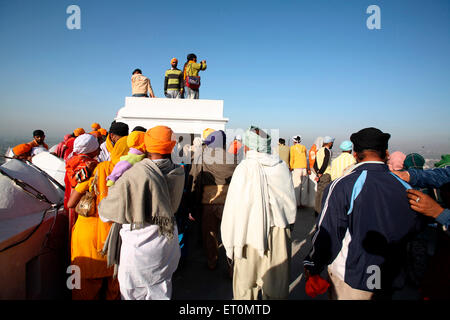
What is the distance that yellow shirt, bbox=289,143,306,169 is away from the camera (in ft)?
21.1

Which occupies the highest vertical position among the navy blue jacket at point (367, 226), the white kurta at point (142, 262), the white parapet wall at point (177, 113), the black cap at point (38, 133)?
the white parapet wall at point (177, 113)

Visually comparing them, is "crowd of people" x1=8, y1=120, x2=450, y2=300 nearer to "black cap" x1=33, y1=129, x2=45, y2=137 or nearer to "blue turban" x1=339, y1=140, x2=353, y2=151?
"blue turban" x1=339, y1=140, x2=353, y2=151

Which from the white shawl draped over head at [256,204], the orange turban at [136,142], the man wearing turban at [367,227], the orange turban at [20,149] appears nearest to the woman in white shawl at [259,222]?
the white shawl draped over head at [256,204]

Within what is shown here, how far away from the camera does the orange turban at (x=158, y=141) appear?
1946 mm

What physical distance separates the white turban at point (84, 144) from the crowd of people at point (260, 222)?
0.04 ft

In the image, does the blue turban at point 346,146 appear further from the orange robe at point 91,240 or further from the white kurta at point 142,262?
the orange robe at point 91,240

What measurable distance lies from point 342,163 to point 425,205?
3.29 m

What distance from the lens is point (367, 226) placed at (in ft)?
5.11

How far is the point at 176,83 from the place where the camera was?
6922mm

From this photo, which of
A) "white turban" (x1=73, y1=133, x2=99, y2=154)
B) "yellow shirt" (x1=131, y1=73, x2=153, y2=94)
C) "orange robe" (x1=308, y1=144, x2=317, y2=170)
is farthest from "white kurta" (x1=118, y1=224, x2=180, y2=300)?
"yellow shirt" (x1=131, y1=73, x2=153, y2=94)

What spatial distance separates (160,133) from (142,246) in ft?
3.42

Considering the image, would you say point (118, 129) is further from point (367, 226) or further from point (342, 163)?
point (342, 163)
